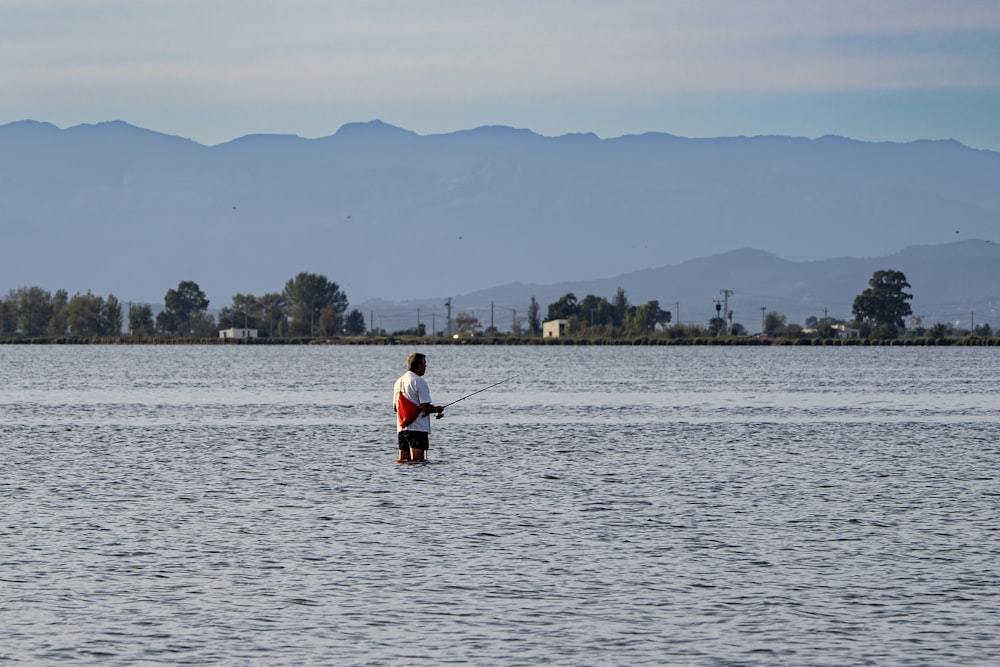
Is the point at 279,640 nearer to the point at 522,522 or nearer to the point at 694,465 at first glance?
the point at 522,522

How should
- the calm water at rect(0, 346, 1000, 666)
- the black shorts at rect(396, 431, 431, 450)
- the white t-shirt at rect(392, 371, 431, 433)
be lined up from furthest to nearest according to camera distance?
1. the black shorts at rect(396, 431, 431, 450)
2. the white t-shirt at rect(392, 371, 431, 433)
3. the calm water at rect(0, 346, 1000, 666)

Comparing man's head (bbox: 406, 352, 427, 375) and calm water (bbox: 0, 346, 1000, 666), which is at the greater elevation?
man's head (bbox: 406, 352, 427, 375)

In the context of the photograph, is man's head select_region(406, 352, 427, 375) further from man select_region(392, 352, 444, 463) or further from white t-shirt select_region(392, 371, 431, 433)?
white t-shirt select_region(392, 371, 431, 433)

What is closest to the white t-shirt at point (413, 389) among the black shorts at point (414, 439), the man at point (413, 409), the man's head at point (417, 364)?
the man at point (413, 409)

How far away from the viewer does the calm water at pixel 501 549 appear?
14180 mm

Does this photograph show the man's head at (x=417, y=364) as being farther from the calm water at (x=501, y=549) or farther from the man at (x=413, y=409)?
the calm water at (x=501, y=549)

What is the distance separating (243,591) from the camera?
1648cm

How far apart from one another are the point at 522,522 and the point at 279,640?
8468mm

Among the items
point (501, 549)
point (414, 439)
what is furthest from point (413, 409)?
point (501, 549)

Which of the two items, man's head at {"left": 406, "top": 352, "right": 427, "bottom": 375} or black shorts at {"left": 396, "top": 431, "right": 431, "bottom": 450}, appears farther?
black shorts at {"left": 396, "top": 431, "right": 431, "bottom": 450}

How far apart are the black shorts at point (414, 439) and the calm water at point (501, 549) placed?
61 cm

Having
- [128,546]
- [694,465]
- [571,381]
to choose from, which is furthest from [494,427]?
[571,381]

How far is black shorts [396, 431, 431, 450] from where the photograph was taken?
103ft

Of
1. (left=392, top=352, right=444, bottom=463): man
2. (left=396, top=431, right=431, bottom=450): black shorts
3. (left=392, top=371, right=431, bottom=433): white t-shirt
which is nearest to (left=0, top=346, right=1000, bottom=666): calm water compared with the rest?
(left=396, top=431, right=431, bottom=450): black shorts
